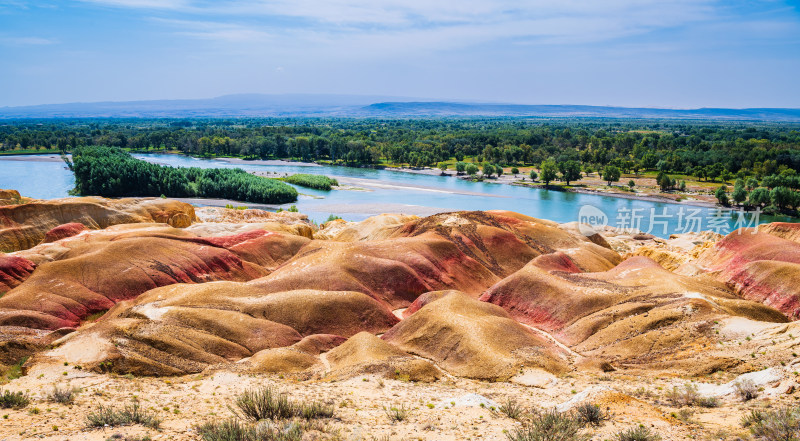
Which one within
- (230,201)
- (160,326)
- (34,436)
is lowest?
(230,201)

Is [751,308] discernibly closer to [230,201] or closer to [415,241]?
[415,241]

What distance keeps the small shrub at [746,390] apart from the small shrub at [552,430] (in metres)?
6.99

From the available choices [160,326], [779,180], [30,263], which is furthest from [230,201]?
[779,180]

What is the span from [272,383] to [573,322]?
21847mm

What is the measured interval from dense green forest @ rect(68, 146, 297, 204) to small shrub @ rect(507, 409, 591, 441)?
111981 millimetres

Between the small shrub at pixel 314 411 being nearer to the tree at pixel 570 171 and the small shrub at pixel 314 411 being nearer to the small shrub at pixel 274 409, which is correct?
the small shrub at pixel 274 409

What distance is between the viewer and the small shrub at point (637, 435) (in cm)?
1562

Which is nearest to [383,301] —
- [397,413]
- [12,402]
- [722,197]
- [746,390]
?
[397,413]

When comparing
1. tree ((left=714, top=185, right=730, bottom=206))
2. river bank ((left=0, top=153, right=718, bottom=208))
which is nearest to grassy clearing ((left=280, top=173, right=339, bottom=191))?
river bank ((left=0, top=153, right=718, bottom=208))

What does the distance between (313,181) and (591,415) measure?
13063 centimetres

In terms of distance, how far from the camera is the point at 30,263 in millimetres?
42562

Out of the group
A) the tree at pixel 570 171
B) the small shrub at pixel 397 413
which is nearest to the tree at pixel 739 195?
the tree at pixel 570 171

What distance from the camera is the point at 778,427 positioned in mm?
14945

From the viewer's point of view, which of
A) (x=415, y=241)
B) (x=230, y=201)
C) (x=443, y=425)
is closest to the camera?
(x=443, y=425)
